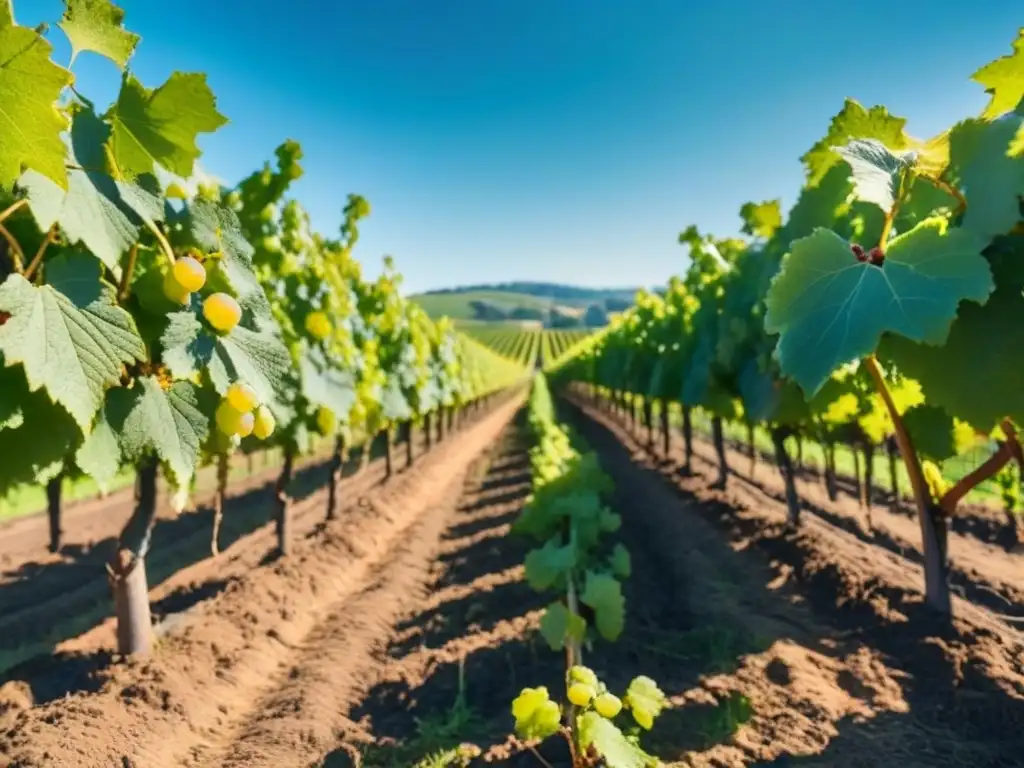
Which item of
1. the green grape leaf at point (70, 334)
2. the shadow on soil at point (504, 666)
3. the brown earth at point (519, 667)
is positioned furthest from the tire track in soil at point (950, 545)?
the green grape leaf at point (70, 334)

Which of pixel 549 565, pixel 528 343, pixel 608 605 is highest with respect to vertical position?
pixel 528 343

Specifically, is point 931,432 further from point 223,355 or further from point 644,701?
point 223,355

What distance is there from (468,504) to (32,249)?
10.7m

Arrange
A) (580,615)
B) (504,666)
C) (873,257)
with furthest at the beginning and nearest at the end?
(580,615) → (504,666) → (873,257)

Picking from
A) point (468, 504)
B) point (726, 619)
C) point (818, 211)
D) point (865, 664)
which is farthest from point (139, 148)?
point (468, 504)

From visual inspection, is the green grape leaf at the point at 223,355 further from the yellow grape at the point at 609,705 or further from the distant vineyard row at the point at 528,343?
the distant vineyard row at the point at 528,343

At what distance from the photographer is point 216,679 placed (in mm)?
4930

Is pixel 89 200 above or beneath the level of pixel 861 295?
above

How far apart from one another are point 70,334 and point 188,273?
311 mm

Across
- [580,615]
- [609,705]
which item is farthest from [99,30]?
[580,615]

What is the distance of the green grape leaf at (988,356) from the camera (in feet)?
7.20

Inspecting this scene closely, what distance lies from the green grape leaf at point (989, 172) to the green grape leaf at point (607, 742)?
205 cm

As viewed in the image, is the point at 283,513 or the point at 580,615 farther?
the point at 283,513

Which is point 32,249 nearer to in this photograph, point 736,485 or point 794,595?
point 794,595
